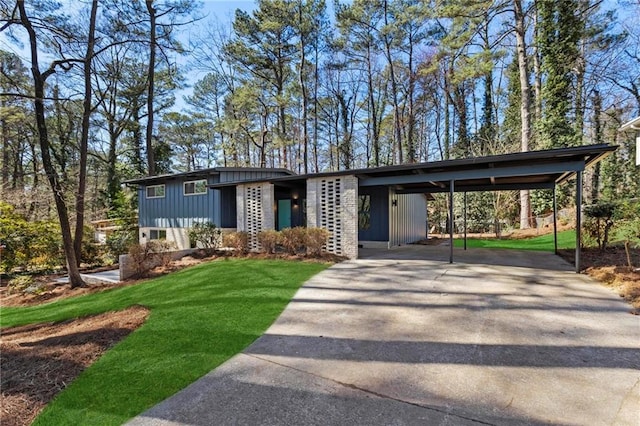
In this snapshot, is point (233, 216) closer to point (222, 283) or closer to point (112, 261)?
point (112, 261)

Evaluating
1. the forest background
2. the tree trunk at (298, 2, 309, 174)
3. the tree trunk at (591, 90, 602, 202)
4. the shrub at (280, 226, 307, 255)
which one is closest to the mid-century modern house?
the shrub at (280, 226, 307, 255)

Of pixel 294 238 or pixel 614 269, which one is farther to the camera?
pixel 294 238

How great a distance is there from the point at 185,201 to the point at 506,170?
12.5m

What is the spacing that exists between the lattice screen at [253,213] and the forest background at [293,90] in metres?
5.18

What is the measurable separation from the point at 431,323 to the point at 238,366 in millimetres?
2432

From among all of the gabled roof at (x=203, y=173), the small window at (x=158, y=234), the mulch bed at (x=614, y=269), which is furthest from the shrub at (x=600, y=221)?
the small window at (x=158, y=234)

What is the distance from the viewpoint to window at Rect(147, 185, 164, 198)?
48.0ft

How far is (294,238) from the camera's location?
9.30 m

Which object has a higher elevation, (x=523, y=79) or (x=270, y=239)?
(x=523, y=79)

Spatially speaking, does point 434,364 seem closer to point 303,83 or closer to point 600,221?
point 600,221

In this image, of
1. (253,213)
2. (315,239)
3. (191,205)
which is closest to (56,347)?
(315,239)

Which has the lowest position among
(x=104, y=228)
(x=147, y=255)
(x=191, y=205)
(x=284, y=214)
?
(x=147, y=255)

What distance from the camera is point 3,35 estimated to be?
8.45 metres

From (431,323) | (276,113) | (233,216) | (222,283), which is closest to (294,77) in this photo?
(276,113)
